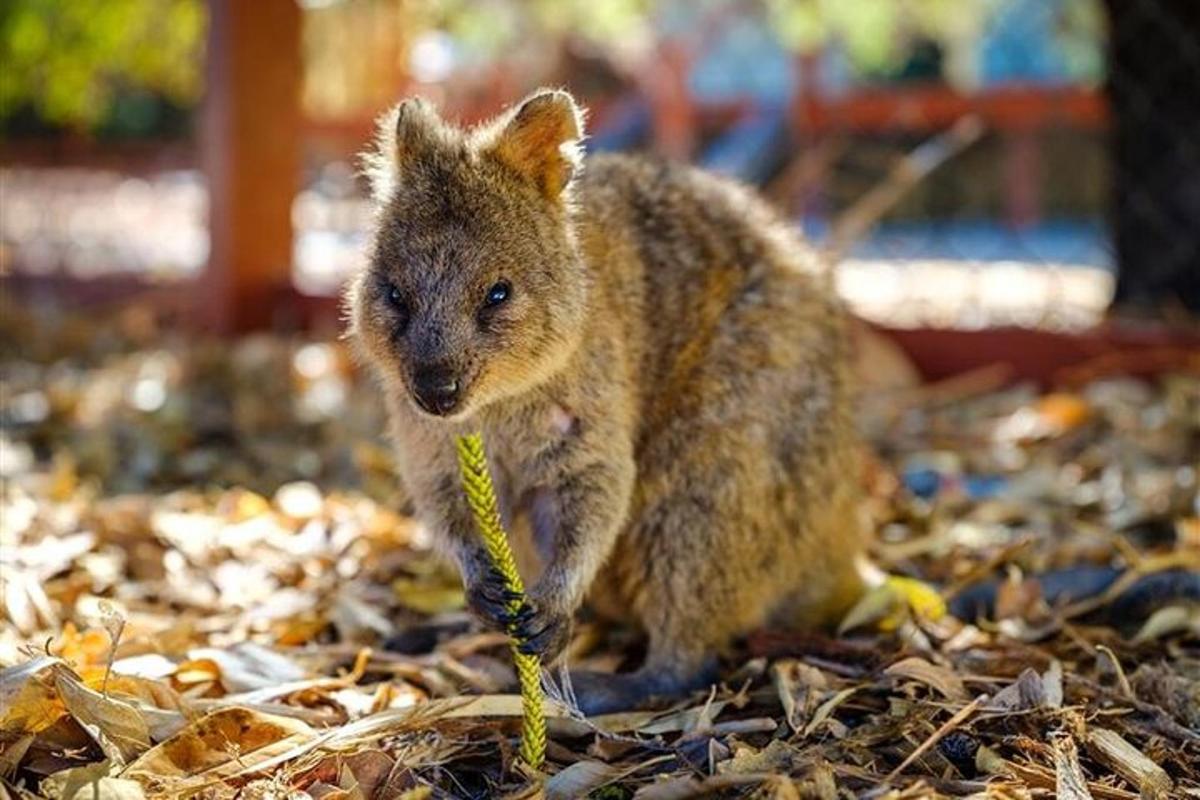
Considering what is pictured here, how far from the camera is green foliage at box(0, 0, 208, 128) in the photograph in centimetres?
899

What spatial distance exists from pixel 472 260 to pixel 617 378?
0.51 metres

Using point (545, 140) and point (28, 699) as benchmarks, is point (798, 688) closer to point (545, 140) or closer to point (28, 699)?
point (545, 140)

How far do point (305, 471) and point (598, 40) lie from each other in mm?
7250

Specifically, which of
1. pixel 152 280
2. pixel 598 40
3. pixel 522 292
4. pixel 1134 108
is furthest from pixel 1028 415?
pixel 598 40

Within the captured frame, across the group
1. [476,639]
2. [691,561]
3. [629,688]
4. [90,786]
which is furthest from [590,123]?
[90,786]

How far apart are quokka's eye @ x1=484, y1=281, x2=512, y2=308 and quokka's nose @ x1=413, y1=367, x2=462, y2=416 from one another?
0.70 ft

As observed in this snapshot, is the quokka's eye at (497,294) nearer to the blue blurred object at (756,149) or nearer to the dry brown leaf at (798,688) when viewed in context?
Answer: the dry brown leaf at (798,688)

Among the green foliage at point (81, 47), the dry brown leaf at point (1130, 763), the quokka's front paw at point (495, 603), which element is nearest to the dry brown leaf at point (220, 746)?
the quokka's front paw at point (495, 603)

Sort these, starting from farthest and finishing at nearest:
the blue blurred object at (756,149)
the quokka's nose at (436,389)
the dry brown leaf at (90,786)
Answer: the blue blurred object at (756,149) < the quokka's nose at (436,389) < the dry brown leaf at (90,786)

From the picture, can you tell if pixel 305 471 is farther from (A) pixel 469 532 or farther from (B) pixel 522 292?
(B) pixel 522 292

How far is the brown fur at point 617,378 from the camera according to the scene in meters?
3.04

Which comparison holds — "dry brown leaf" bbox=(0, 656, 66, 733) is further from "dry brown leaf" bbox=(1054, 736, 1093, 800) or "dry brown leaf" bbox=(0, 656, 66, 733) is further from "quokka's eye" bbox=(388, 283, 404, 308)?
"dry brown leaf" bbox=(1054, 736, 1093, 800)

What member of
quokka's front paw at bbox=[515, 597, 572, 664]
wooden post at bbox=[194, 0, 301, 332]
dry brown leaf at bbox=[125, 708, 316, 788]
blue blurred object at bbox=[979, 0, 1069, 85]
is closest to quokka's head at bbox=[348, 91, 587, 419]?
quokka's front paw at bbox=[515, 597, 572, 664]

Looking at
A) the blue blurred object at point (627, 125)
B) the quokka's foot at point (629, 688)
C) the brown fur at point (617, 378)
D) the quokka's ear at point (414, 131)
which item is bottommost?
the quokka's foot at point (629, 688)
